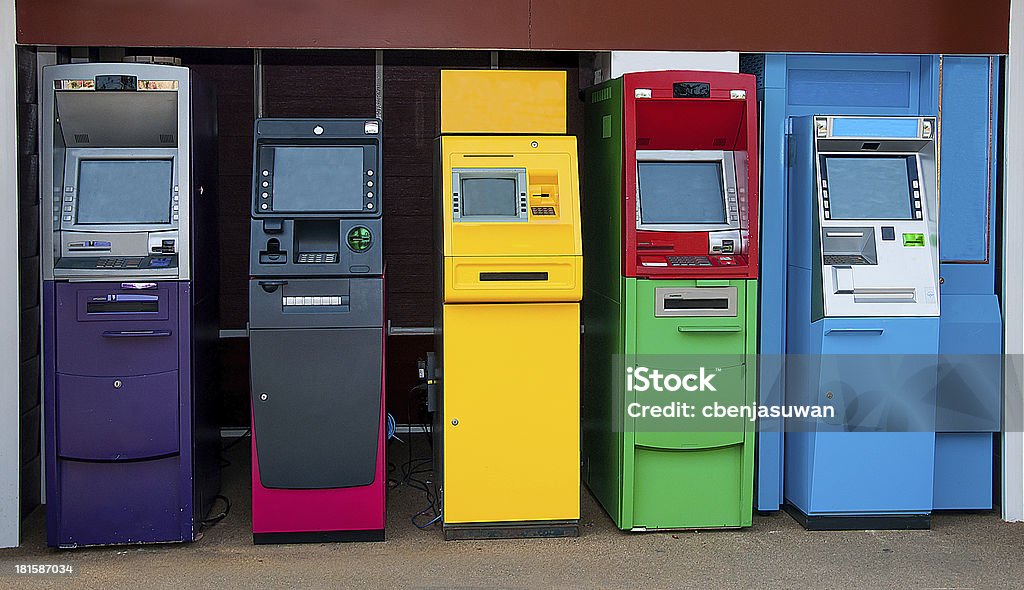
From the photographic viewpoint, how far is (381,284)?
4.43m

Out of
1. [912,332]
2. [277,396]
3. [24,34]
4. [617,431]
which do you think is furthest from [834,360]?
[24,34]

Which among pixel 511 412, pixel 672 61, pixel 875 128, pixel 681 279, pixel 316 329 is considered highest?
pixel 672 61

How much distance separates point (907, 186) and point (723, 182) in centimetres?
81

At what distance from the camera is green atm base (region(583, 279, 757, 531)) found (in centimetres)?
454

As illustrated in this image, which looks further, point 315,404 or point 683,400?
point 683,400

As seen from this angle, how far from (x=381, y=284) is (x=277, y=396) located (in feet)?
2.08

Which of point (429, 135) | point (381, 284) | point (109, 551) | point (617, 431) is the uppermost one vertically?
point (429, 135)

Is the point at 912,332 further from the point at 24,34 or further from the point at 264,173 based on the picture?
the point at 24,34

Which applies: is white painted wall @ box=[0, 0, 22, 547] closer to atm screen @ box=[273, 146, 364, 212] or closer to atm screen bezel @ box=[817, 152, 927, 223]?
atm screen @ box=[273, 146, 364, 212]

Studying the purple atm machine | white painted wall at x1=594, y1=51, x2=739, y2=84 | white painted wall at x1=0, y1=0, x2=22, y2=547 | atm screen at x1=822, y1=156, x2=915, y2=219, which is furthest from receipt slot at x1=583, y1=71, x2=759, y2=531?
white painted wall at x1=0, y1=0, x2=22, y2=547

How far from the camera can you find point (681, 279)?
4.51m

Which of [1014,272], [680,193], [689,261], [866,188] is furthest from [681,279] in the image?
[1014,272]

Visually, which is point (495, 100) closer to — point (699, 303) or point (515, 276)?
point (515, 276)

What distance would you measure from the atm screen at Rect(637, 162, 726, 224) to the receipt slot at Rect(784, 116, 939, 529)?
0.40 meters
